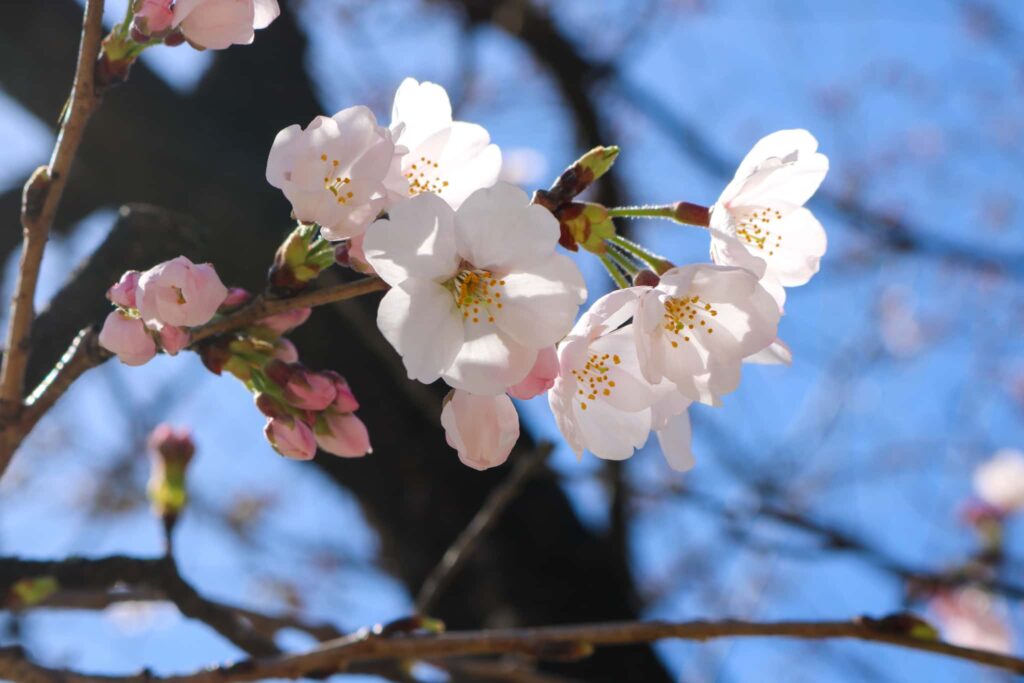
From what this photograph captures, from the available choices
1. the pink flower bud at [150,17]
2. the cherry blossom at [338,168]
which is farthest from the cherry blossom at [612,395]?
the pink flower bud at [150,17]

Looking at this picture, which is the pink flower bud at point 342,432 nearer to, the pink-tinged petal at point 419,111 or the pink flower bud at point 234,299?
the pink flower bud at point 234,299

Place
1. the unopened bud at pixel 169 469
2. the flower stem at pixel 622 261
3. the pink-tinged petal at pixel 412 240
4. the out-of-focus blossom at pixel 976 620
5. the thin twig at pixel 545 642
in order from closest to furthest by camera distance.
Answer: the pink-tinged petal at pixel 412 240, the flower stem at pixel 622 261, the thin twig at pixel 545 642, the unopened bud at pixel 169 469, the out-of-focus blossom at pixel 976 620

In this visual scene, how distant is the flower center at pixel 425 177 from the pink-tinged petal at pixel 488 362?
0.50 feet

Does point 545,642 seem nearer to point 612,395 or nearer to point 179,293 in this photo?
point 612,395

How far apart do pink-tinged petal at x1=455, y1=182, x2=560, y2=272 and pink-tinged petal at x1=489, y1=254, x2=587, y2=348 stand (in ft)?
0.04

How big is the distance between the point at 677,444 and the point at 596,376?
0.10m

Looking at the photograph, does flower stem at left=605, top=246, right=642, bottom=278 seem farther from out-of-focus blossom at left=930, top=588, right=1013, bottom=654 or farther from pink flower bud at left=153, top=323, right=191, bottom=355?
out-of-focus blossom at left=930, top=588, right=1013, bottom=654

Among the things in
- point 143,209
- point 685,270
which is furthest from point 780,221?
point 143,209

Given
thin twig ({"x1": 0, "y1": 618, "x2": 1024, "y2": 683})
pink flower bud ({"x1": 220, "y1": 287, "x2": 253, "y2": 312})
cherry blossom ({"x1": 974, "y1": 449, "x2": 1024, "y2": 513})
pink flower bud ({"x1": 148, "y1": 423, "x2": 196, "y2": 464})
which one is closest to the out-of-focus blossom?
cherry blossom ({"x1": 974, "y1": 449, "x2": 1024, "y2": 513})

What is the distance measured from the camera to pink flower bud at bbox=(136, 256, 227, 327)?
70cm

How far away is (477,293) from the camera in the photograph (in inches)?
31.0

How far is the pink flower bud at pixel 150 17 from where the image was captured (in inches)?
30.6

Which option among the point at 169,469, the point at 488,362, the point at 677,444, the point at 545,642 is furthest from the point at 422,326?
the point at 169,469

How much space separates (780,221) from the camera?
86 centimetres
